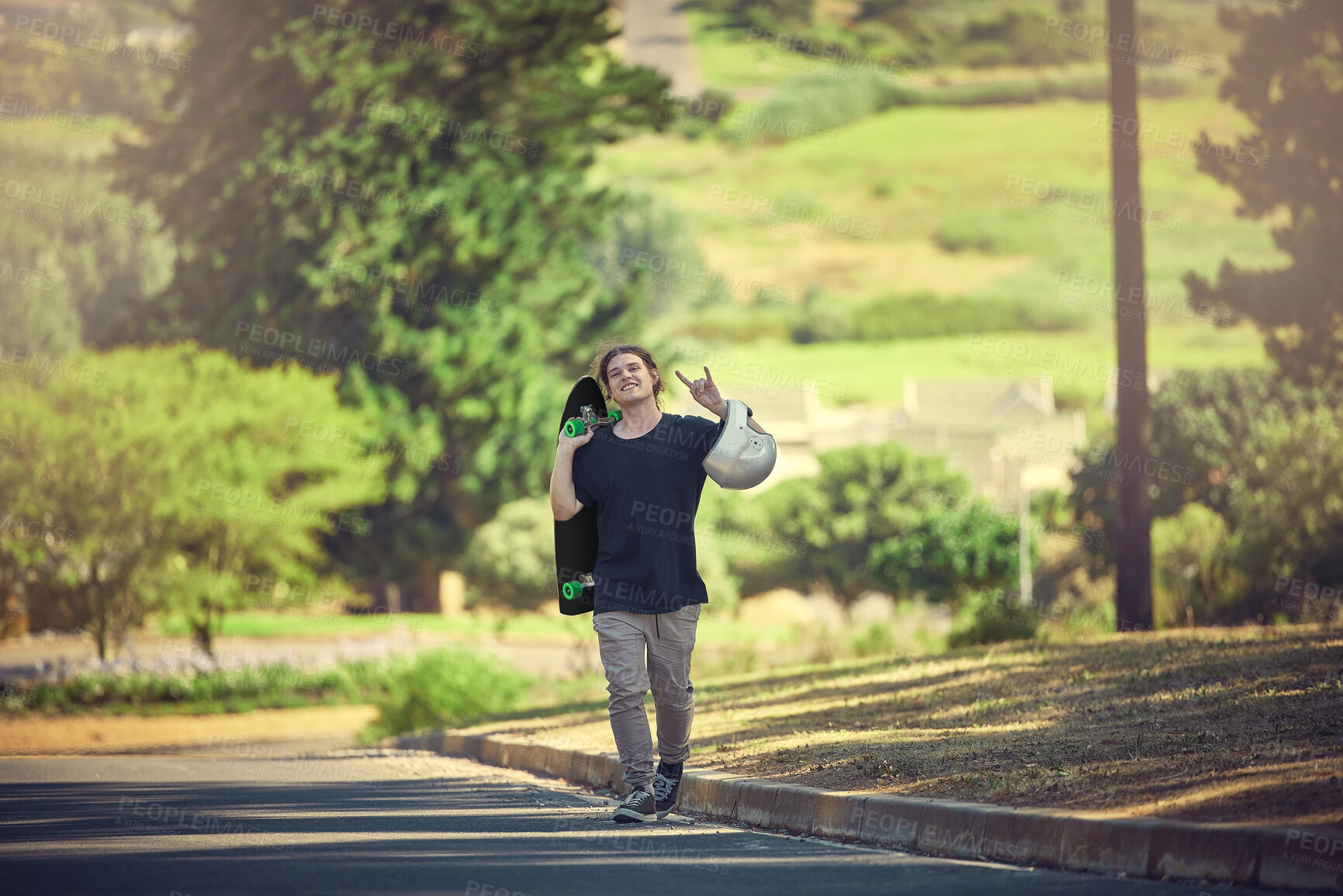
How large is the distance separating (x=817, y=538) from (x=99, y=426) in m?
36.1

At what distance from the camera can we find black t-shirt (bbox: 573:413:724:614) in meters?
7.00

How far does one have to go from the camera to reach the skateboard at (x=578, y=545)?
7164 millimetres

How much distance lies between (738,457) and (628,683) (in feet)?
4.16

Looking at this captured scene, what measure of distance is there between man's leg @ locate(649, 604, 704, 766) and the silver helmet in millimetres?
674

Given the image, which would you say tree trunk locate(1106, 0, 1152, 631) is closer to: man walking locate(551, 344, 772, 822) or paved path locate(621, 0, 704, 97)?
man walking locate(551, 344, 772, 822)

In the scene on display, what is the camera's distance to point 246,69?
137 feet

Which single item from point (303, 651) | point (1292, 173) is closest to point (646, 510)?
point (303, 651)

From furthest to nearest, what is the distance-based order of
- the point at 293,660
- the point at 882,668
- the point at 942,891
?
1. the point at 293,660
2. the point at 882,668
3. the point at 942,891

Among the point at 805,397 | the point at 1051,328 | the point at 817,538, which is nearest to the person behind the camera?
the point at 817,538

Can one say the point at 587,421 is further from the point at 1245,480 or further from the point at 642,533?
the point at 1245,480

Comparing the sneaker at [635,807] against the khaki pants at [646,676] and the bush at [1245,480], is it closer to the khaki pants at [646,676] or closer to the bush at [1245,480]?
the khaki pants at [646,676]

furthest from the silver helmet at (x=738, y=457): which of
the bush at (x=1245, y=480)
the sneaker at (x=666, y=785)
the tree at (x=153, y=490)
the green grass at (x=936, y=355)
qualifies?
the green grass at (x=936, y=355)

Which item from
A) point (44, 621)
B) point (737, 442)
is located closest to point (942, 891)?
point (737, 442)

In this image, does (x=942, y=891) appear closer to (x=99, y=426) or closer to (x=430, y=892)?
(x=430, y=892)
